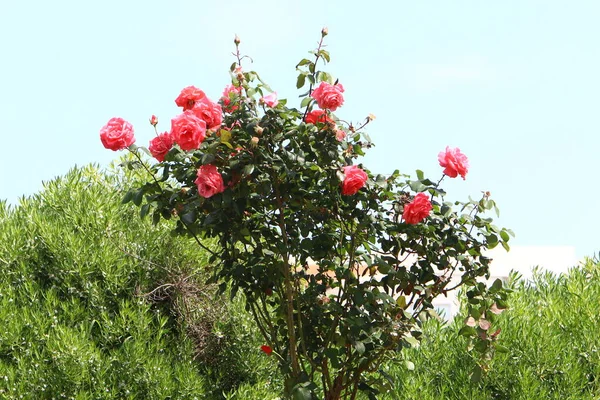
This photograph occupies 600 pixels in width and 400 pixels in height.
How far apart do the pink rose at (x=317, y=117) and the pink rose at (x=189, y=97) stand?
494 millimetres

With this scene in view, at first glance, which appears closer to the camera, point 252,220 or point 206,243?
point 252,220

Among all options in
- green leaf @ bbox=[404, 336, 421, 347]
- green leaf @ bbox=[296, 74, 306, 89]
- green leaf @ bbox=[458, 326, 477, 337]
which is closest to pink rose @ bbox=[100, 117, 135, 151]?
green leaf @ bbox=[296, 74, 306, 89]

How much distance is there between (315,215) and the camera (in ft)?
11.4

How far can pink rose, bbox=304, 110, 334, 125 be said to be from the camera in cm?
343

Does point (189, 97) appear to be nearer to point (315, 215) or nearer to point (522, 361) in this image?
point (315, 215)

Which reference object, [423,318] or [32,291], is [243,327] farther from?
[423,318]

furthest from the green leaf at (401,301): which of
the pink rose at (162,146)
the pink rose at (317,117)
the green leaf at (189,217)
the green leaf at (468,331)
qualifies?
the pink rose at (162,146)

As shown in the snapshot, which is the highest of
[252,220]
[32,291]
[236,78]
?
[236,78]

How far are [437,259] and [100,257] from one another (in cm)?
243

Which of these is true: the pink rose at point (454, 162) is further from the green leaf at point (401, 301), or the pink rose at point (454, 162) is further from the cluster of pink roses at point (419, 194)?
the green leaf at point (401, 301)

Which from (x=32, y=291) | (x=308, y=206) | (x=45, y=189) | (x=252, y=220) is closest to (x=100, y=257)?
(x=32, y=291)

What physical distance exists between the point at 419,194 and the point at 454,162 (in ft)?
0.89

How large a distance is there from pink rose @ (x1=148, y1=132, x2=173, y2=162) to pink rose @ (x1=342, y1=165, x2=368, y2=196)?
817 mm

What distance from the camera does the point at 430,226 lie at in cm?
356
